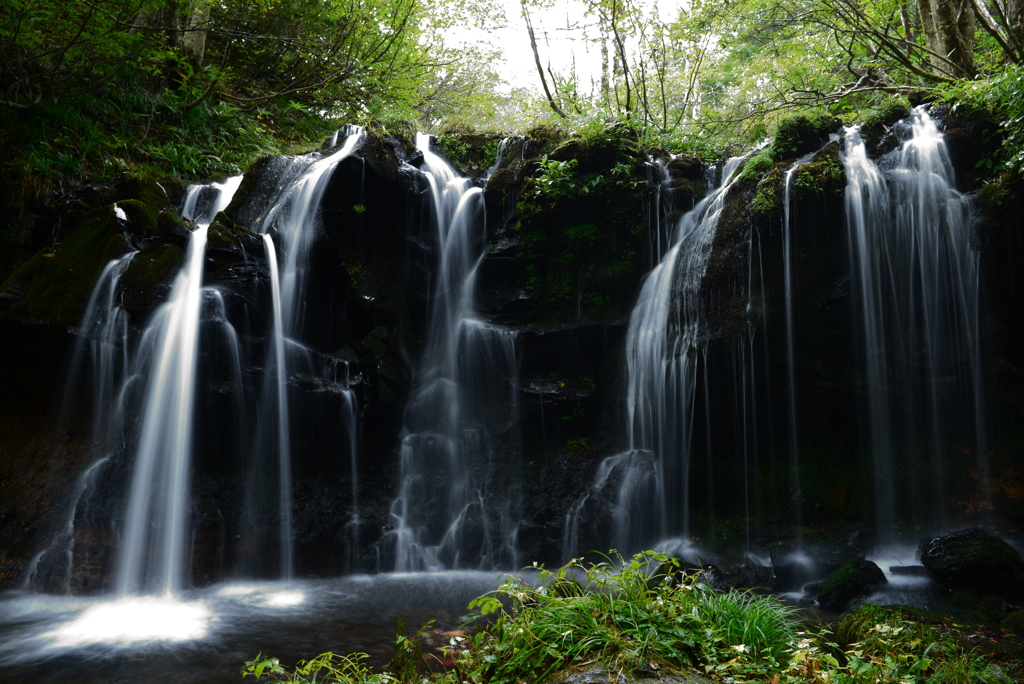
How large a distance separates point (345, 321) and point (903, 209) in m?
7.90

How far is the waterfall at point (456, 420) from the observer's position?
8383mm

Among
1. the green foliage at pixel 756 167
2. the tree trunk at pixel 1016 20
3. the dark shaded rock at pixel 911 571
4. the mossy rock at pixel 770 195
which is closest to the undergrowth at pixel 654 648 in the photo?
the dark shaded rock at pixel 911 571

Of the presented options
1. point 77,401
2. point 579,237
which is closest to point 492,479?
point 579,237

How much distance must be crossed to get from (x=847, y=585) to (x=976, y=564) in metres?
1.31

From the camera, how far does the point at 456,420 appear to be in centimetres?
927

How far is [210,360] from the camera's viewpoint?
7656mm

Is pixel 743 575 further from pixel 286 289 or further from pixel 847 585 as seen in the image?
pixel 286 289

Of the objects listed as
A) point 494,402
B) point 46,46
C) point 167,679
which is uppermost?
point 46,46

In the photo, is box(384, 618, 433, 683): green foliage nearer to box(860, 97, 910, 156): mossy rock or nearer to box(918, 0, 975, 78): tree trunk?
box(860, 97, 910, 156): mossy rock

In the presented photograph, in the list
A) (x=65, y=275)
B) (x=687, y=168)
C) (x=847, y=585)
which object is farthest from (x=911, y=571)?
(x=65, y=275)

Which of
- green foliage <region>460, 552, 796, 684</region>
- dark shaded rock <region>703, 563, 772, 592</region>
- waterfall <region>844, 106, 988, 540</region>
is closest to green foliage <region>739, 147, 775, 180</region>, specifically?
waterfall <region>844, 106, 988, 540</region>

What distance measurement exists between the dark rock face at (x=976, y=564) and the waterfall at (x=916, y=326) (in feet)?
5.22

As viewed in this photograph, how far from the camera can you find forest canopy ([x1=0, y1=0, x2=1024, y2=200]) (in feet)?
30.7

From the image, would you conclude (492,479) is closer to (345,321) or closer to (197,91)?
(345,321)
